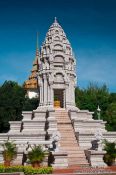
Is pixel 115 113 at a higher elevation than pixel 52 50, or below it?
below

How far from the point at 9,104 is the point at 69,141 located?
63.0 feet

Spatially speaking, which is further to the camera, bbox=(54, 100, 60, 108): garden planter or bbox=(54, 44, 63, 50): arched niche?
bbox=(54, 100, 60, 108): garden planter

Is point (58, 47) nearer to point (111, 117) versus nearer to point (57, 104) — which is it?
point (57, 104)

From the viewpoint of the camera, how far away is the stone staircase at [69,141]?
30422 millimetres

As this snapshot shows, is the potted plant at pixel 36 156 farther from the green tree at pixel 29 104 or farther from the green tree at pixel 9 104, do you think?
the green tree at pixel 29 104

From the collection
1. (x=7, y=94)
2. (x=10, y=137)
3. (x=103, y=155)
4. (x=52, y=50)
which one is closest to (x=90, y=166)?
(x=103, y=155)

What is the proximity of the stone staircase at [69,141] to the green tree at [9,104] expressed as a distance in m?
12.7

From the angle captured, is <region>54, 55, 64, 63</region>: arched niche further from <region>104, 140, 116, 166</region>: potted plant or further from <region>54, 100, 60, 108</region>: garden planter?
<region>104, 140, 116, 166</region>: potted plant

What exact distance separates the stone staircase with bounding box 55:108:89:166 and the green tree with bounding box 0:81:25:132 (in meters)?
12.7

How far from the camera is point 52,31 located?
43000mm

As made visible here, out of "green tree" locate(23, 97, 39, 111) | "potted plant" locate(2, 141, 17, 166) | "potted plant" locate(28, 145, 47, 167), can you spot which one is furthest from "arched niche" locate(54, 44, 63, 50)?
"potted plant" locate(28, 145, 47, 167)

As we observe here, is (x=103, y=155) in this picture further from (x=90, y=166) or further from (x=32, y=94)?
(x=32, y=94)

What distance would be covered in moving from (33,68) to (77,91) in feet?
65.7

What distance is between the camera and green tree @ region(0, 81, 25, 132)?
163 ft
